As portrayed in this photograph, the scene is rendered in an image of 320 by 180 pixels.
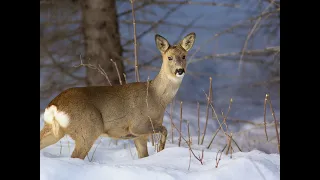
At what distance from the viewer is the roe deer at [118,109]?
4461mm

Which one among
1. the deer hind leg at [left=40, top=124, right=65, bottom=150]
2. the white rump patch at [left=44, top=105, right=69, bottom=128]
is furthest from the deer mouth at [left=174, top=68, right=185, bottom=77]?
the deer hind leg at [left=40, top=124, right=65, bottom=150]

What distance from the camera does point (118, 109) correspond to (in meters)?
4.75

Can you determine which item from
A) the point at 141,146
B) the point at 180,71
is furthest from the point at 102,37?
the point at 180,71

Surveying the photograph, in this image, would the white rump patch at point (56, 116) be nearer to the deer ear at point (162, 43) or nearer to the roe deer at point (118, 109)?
the roe deer at point (118, 109)

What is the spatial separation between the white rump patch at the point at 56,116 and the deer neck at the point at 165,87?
88 cm

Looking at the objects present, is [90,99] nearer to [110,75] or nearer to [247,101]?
[110,75]

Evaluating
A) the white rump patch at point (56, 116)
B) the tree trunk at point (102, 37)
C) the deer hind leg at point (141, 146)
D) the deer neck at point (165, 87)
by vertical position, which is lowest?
the deer hind leg at point (141, 146)

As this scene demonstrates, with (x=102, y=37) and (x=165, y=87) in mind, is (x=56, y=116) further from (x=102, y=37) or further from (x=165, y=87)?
(x=102, y=37)

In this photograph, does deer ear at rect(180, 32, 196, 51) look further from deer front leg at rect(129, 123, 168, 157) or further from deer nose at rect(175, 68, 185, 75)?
deer front leg at rect(129, 123, 168, 157)

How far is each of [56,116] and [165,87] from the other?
39.7 inches

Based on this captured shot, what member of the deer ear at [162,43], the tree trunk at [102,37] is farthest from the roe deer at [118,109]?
the tree trunk at [102,37]

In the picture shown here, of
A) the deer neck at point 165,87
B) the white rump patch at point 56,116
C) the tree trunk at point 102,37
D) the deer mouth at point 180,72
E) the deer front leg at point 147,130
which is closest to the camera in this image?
the white rump patch at point 56,116
